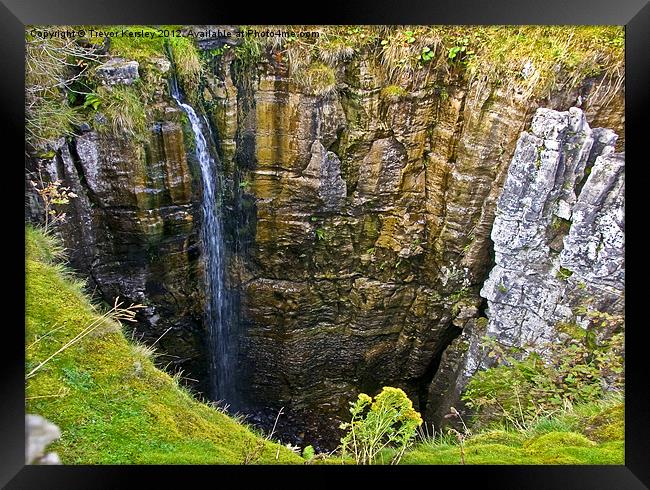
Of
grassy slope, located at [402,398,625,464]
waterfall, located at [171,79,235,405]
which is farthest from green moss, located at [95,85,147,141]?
grassy slope, located at [402,398,625,464]

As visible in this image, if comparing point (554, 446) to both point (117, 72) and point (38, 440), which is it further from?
point (117, 72)

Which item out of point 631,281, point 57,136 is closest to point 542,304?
point 631,281

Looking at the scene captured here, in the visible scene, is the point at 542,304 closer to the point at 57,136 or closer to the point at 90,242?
the point at 90,242

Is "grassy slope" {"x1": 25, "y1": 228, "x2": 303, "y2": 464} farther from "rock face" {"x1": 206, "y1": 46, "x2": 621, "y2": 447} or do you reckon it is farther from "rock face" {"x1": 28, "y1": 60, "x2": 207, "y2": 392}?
"rock face" {"x1": 206, "y1": 46, "x2": 621, "y2": 447}

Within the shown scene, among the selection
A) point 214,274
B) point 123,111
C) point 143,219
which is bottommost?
point 214,274

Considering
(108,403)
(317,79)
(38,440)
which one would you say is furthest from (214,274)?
(38,440)

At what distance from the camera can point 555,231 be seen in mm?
3967

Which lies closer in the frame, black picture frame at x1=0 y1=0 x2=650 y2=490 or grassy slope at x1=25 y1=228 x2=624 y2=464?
black picture frame at x1=0 y1=0 x2=650 y2=490

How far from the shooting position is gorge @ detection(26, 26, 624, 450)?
3.89 metres

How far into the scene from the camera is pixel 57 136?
3904 mm

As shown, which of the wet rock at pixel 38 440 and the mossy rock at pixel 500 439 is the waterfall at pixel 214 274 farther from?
the mossy rock at pixel 500 439

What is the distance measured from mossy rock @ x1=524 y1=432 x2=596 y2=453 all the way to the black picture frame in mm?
123

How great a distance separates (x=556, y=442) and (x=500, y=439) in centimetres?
34
